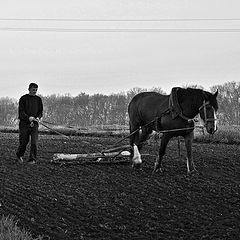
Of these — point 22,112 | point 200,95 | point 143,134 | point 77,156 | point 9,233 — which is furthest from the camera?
point 143,134

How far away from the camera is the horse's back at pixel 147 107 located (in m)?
10.2

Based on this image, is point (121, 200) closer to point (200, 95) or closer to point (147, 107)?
point (200, 95)

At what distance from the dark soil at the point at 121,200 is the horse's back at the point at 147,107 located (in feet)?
3.50

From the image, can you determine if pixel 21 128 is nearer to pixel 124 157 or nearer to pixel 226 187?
pixel 124 157

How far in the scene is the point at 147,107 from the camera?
34.5 feet

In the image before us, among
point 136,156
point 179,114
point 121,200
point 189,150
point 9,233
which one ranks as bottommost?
point 121,200

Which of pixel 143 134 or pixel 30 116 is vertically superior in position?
pixel 30 116

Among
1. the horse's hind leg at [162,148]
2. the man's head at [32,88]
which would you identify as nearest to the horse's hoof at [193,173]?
the horse's hind leg at [162,148]

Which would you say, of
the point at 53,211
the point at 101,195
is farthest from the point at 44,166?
the point at 53,211

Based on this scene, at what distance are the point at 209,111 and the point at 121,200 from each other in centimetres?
284

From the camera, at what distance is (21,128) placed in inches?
413

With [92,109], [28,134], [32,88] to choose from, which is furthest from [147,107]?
[92,109]

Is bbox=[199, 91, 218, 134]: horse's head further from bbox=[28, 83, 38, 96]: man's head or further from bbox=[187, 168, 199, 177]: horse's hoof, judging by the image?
bbox=[28, 83, 38, 96]: man's head

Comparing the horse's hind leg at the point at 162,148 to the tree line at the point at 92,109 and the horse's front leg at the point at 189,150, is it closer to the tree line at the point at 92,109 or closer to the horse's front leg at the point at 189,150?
the horse's front leg at the point at 189,150
